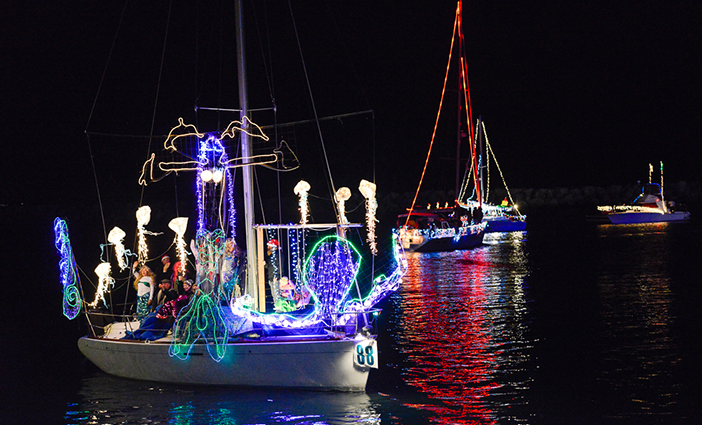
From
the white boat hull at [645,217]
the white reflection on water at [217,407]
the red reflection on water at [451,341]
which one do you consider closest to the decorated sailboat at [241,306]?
the white reflection on water at [217,407]

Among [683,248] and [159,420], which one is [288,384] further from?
[683,248]

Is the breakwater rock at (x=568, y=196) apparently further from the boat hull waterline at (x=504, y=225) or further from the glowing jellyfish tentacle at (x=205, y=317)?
the glowing jellyfish tentacle at (x=205, y=317)

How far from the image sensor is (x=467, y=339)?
19.2 metres

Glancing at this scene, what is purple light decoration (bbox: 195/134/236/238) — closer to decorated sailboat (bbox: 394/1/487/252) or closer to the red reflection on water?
the red reflection on water

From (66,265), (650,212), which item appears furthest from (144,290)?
(650,212)

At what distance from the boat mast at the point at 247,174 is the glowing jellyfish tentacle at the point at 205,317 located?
26.7 inches

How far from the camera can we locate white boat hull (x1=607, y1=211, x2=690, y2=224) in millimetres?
69750

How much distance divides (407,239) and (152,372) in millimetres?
31350

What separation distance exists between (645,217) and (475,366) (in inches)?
2361

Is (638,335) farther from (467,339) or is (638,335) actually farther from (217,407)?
(217,407)

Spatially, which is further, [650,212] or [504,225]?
[650,212]

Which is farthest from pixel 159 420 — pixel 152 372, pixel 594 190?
pixel 594 190

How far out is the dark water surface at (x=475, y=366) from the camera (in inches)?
515

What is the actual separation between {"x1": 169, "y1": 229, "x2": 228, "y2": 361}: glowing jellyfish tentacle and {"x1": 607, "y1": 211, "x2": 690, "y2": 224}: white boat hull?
6370 centimetres
